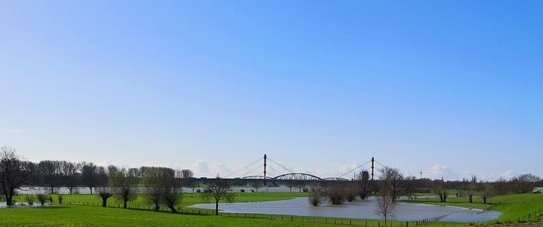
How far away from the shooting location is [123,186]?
110875mm

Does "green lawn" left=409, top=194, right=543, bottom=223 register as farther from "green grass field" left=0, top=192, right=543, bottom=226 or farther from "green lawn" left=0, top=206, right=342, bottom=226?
"green lawn" left=0, top=206, right=342, bottom=226

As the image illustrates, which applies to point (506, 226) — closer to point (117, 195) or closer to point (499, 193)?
point (117, 195)

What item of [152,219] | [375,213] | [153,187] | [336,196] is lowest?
[375,213]

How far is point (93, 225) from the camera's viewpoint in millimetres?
52844

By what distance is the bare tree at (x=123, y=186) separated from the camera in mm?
110669

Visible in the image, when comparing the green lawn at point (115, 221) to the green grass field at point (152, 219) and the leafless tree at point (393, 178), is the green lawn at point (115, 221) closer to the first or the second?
the green grass field at point (152, 219)

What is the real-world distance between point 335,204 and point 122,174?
168ft

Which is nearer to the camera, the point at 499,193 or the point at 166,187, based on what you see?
the point at 166,187

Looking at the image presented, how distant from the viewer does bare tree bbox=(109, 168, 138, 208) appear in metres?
111

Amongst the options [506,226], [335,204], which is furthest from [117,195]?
[506,226]

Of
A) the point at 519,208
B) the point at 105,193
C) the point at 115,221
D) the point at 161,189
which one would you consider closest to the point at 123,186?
the point at 105,193

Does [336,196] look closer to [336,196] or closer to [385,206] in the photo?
[336,196]

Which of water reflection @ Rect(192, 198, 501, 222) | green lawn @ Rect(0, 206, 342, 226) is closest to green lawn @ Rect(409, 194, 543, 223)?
water reflection @ Rect(192, 198, 501, 222)

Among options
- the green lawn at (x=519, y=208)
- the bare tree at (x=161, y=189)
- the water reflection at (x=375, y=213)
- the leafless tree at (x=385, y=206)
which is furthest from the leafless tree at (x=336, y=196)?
the bare tree at (x=161, y=189)
